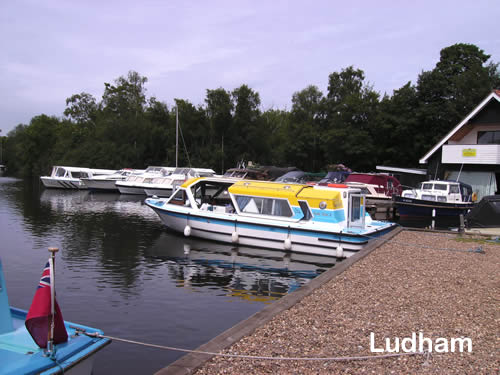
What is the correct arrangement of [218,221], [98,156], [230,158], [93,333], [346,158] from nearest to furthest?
[93,333] < [218,221] < [346,158] < [230,158] < [98,156]

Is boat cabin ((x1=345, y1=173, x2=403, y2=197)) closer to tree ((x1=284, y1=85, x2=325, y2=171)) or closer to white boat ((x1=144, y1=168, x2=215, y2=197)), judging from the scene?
white boat ((x1=144, y1=168, x2=215, y2=197))

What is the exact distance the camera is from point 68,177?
48.9 metres

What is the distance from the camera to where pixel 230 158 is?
63594 millimetres

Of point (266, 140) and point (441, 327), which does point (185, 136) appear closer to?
point (266, 140)

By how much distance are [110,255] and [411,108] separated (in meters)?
38.2

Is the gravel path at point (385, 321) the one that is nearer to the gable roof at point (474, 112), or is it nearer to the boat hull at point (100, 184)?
the gable roof at point (474, 112)

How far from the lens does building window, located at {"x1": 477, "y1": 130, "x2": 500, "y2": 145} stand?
29656mm

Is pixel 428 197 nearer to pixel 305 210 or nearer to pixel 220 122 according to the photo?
pixel 305 210

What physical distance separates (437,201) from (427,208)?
2.47 ft

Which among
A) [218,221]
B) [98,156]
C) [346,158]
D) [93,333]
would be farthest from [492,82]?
[98,156]

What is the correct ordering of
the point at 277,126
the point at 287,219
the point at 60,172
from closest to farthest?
the point at 287,219 → the point at 60,172 → the point at 277,126

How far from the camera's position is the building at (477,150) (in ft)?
94.5

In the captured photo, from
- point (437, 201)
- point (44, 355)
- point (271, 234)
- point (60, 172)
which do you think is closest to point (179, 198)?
point (271, 234)

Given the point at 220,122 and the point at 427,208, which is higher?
the point at 220,122
